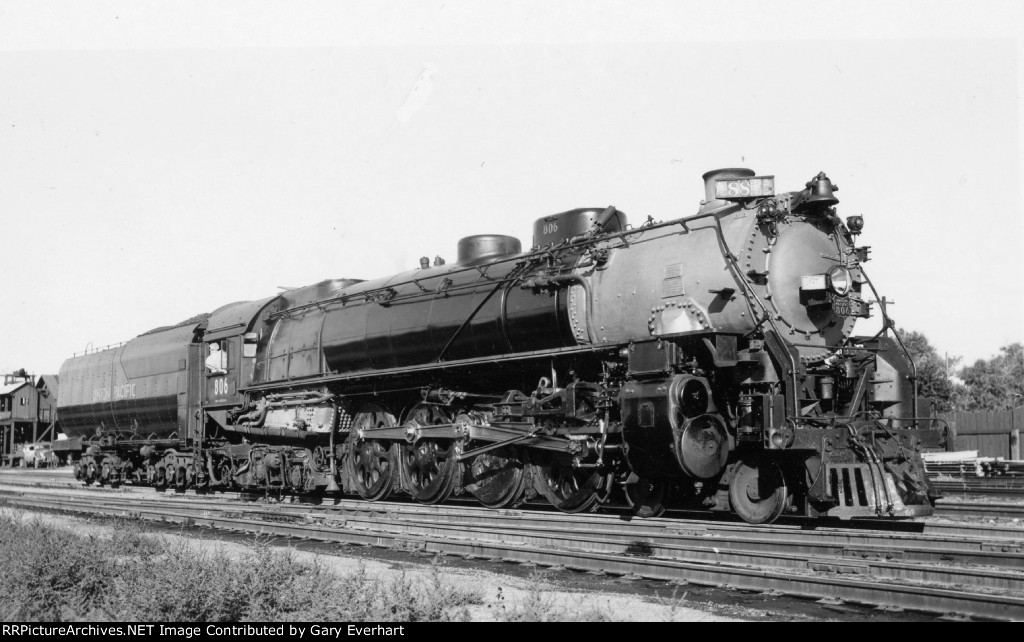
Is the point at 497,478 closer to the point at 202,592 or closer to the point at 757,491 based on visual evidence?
the point at 757,491

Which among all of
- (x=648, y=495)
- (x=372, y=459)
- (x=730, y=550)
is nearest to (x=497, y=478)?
(x=648, y=495)

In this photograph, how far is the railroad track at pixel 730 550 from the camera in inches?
244

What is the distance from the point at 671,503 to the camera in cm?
1167

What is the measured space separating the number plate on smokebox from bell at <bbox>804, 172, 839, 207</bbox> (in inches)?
45.2

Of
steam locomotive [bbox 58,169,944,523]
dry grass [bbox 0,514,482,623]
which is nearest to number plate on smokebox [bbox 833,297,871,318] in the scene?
steam locomotive [bbox 58,169,944,523]

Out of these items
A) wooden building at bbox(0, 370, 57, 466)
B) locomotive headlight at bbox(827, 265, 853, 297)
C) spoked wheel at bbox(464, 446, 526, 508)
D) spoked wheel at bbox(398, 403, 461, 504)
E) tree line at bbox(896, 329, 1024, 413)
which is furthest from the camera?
tree line at bbox(896, 329, 1024, 413)

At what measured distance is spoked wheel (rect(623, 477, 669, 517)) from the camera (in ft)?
36.2

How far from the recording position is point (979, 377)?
69250 millimetres

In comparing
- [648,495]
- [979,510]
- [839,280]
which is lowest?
[979,510]

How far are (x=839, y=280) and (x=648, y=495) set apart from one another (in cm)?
347

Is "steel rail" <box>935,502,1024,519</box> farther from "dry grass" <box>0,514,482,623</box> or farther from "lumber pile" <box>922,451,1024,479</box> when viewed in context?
"lumber pile" <box>922,451,1024,479</box>

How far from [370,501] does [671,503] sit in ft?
18.1

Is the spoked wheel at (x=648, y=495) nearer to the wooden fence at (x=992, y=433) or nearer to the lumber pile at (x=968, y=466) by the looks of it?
the lumber pile at (x=968, y=466)

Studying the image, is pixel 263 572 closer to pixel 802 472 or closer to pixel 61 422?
pixel 802 472
